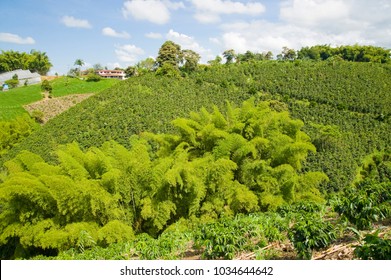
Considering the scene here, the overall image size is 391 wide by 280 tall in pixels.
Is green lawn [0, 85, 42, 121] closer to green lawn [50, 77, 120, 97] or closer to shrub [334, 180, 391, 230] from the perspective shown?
green lawn [50, 77, 120, 97]

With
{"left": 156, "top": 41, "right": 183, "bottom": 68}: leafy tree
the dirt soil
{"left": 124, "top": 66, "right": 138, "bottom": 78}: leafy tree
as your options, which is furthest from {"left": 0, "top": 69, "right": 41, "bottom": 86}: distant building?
{"left": 156, "top": 41, "right": 183, "bottom": 68}: leafy tree

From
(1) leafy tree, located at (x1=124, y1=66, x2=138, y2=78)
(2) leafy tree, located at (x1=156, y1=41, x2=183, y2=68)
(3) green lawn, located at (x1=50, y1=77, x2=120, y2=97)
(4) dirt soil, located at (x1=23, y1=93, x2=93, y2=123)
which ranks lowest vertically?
(4) dirt soil, located at (x1=23, y1=93, x2=93, y2=123)

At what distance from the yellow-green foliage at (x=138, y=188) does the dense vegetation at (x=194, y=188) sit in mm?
25

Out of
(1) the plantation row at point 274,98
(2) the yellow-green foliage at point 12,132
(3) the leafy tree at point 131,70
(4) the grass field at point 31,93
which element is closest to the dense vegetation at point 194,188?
(1) the plantation row at point 274,98

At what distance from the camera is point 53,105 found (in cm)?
2741

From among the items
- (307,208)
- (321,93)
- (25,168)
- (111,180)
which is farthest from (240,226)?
(321,93)

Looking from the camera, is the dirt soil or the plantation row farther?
the dirt soil

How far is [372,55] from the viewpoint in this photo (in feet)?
98.7

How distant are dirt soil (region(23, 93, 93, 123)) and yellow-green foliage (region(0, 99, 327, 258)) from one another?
788 inches

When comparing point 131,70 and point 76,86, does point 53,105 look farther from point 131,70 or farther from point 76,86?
point 131,70

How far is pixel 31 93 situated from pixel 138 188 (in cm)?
2838

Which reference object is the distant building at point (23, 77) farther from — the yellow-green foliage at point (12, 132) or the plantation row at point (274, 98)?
the plantation row at point (274, 98)

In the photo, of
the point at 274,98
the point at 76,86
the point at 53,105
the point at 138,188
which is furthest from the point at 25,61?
the point at 138,188

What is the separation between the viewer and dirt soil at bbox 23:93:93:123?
1029 inches
